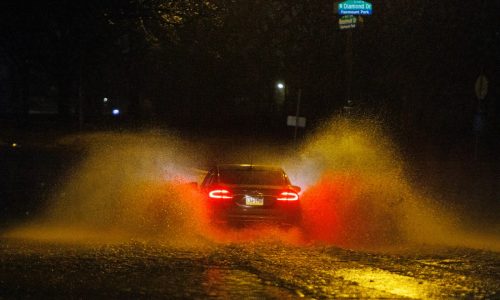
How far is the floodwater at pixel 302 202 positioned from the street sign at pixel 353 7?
10.6ft

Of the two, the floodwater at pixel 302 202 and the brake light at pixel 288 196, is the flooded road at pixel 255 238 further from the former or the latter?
the brake light at pixel 288 196

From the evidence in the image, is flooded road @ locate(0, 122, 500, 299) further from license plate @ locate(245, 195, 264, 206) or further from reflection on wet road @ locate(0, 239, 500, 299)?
license plate @ locate(245, 195, 264, 206)

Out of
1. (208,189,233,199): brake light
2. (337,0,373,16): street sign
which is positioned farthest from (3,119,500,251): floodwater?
(337,0,373,16): street sign

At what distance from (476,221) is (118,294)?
10736mm

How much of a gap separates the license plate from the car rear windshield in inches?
16.5

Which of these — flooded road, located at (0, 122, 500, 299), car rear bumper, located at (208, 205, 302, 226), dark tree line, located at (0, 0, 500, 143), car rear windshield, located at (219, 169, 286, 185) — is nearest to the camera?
flooded road, located at (0, 122, 500, 299)

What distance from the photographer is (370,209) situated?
1733 centimetres

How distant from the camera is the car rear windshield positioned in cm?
1282

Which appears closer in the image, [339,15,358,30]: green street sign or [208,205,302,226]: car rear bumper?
[208,205,302,226]: car rear bumper

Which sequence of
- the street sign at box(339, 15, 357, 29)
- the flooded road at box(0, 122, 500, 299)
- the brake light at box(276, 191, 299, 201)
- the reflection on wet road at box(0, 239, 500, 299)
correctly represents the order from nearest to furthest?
the reflection on wet road at box(0, 239, 500, 299)
the flooded road at box(0, 122, 500, 299)
the brake light at box(276, 191, 299, 201)
the street sign at box(339, 15, 357, 29)

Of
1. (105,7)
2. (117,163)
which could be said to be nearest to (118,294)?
(105,7)

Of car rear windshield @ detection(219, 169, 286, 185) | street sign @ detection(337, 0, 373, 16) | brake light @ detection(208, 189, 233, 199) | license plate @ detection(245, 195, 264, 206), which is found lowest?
license plate @ detection(245, 195, 264, 206)

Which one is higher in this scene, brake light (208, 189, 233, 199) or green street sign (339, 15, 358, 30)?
green street sign (339, 15, 358, 30)

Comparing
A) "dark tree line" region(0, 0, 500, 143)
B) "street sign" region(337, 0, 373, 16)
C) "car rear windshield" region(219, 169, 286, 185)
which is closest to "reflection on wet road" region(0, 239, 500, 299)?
"car rear windshield" region(219, 169, 286, 185)
